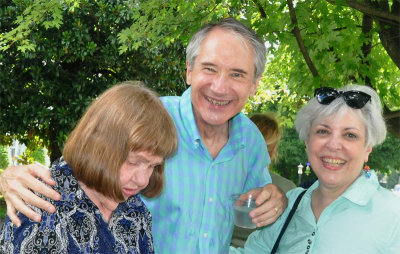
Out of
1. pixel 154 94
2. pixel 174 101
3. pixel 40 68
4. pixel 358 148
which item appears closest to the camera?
pixel 154 94

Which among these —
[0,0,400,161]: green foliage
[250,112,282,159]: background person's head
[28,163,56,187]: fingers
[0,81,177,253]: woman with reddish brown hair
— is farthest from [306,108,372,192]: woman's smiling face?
[0,0,400,161]: green foliage

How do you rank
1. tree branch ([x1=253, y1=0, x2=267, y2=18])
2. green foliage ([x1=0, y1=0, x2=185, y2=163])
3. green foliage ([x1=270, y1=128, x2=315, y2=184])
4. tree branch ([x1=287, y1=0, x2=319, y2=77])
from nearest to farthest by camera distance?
tree branch ([x1=287, y1=0, x2=319, y2=77])
tree branch ([x1=253, y1=0, x2=267, y2=18])
green foliage ([x1=0, y1=0, x2=185, y2=163])
green foliage ([x1=270, y1=128, x2=315, y2=184])

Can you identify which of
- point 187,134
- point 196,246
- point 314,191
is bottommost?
point 196,246

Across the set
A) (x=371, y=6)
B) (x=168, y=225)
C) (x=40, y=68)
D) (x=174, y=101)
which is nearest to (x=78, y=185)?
(x=168, y=225)

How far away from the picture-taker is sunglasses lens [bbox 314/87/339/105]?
2682 mm

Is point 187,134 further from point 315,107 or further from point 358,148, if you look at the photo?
point 358,148

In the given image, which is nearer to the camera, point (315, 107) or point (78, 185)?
point (78, 185)

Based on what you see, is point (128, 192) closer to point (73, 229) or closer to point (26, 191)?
point (73, 229)

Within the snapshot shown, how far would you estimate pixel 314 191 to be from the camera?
2832 millimetres

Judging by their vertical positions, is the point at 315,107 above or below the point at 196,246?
above

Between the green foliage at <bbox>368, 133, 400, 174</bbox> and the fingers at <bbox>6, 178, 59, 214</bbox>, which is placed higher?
the fingers at <bbox>6, 178, 59, 214</bbox>

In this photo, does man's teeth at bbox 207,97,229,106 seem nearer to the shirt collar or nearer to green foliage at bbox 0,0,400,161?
the shirt collar

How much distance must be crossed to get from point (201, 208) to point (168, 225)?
20 centimetres

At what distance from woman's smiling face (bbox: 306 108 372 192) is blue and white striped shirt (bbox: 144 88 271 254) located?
533mm
